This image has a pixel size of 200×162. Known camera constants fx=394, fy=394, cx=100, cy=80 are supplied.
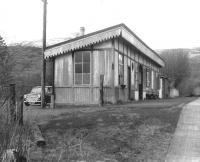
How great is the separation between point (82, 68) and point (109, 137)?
11131 millimetres

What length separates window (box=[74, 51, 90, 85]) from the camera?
67.2 feet

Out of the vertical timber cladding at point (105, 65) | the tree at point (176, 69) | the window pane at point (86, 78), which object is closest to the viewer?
the vertical timber cladding at point (105, 65)

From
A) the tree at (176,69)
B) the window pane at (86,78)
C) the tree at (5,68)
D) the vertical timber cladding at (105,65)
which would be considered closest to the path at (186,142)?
the tree at (5,68)

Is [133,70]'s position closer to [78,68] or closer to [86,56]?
[86,56]

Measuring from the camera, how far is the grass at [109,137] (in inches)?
320

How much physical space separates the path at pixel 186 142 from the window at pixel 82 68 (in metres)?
8.25

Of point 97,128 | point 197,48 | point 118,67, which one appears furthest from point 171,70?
point 197,48

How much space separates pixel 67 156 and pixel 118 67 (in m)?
14.4

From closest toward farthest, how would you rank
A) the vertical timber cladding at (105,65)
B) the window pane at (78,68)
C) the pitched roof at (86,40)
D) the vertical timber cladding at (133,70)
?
the pitched roof at (86,40)
the vertical timber cladding at (105,65)
the window pane at (78,68)
the vertical timber cladding at (133,70)

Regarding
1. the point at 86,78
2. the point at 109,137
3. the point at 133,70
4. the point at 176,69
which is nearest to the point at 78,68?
the point at 86,78

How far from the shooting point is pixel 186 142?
9523 mm

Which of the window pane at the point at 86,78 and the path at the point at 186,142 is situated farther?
the window pane at the point at 86,78

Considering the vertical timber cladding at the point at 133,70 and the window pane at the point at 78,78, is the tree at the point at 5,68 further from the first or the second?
the vertical timber cladding at the point at 133,70

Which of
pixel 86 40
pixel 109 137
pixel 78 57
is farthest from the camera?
pixel 78 57
